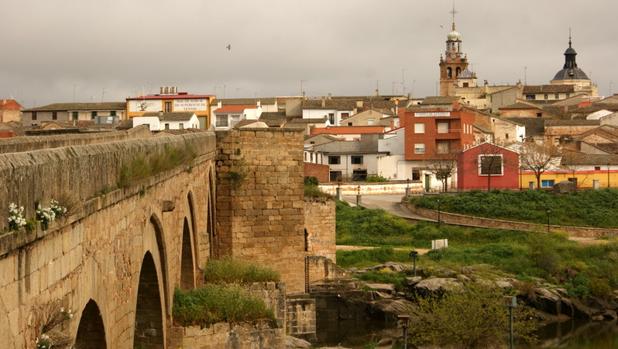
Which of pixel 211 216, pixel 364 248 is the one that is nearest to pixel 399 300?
pixel 364 248

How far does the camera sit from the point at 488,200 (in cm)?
4991

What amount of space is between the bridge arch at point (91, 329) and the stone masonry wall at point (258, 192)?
45.7 feet

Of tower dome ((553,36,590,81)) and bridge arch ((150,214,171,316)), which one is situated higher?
tower dome ((553,36,590,81))

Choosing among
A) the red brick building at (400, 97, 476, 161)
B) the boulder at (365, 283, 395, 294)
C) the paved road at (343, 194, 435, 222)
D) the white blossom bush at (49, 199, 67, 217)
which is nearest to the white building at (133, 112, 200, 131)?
the red brick building at (400, 97, 476, 161)

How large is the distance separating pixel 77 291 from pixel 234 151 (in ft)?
50.0

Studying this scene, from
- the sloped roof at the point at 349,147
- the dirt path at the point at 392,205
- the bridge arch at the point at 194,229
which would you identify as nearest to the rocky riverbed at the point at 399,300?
the dirt path at the point at 392,205

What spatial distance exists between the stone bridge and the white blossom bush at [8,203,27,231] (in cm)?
4

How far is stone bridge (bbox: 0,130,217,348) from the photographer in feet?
21.5

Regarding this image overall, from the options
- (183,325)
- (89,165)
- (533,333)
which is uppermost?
(89,165)

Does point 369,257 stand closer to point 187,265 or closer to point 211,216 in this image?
point 211,216

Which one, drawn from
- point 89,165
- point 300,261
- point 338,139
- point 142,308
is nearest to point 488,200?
point 338,139

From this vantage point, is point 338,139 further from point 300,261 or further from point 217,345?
point 217,345

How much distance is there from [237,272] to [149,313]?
288 inches

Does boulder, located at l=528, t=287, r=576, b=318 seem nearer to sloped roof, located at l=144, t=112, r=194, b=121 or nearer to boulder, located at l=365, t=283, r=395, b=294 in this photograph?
boulder, located at l=365, t=283, r=395, b=294
